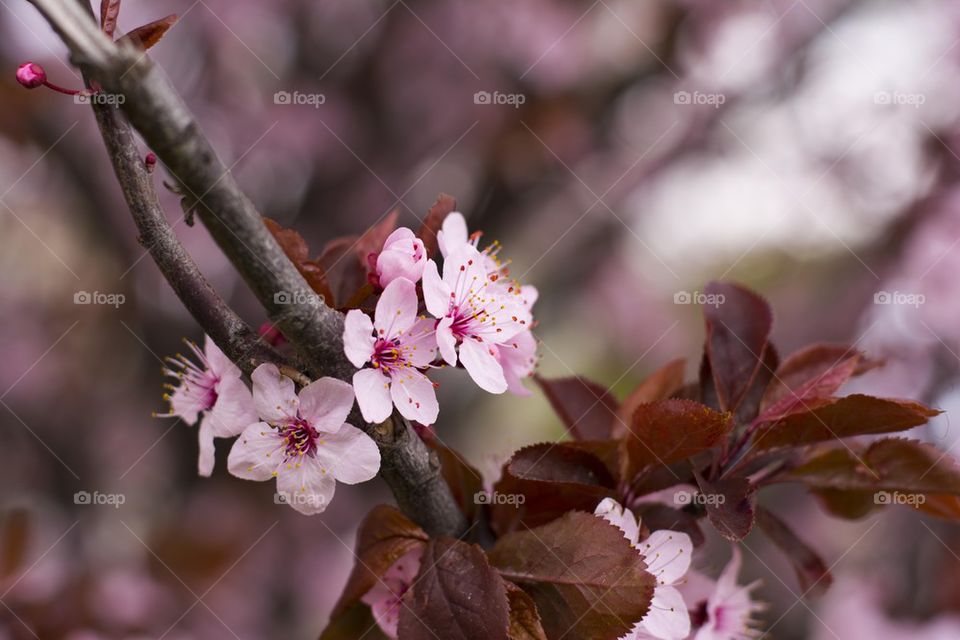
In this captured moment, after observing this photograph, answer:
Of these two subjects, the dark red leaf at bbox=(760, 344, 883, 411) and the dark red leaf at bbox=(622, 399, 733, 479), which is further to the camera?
the dark red leaf at bbox=(760, 344, 883, 411)

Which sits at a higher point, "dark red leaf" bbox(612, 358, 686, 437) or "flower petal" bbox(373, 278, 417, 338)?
"flower petal" bbox(373, 278, 417, 338)

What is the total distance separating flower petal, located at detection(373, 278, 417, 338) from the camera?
0.69 meters

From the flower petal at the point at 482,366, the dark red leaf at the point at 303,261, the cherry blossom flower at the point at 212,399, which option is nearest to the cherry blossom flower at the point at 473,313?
the flower petal at the point at 482,366

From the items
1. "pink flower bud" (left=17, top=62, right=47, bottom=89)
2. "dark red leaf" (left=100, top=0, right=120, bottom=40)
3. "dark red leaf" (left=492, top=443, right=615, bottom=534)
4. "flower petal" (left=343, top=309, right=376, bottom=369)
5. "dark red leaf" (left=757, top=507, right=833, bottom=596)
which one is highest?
"dark red leaf" (left=100, top=0, right=120, bottom=40)

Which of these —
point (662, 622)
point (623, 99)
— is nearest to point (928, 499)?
point (662, 622)

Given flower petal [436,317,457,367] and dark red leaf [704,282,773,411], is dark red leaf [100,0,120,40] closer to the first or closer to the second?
flower petal [436,317,457,367]

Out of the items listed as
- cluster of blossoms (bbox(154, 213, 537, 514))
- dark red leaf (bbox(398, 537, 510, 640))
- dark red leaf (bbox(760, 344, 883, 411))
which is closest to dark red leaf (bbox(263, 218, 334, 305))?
cluster of blossoms (bbox(154, 213, 537, 514))

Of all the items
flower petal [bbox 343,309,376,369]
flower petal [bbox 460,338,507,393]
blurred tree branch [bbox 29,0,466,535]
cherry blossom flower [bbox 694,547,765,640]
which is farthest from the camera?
cherry blossom flower [bbox 694,547,765,640]

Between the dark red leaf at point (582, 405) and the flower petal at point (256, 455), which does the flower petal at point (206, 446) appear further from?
the dark red leaf at point (582, 405)

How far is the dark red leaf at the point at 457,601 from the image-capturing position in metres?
0.69

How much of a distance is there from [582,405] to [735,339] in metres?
0.20

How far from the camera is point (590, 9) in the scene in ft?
10.1

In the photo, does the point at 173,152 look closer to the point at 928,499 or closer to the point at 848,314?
the point at 928,499

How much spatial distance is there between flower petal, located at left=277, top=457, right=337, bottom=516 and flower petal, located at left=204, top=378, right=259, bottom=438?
6 cm
